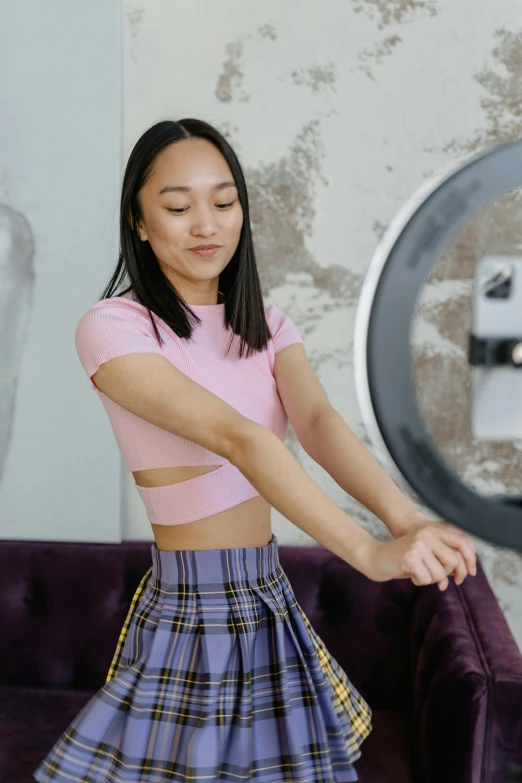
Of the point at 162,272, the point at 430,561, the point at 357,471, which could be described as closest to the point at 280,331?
the point at 162,272

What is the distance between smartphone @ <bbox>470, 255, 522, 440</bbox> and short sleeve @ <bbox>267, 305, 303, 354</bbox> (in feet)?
2.45

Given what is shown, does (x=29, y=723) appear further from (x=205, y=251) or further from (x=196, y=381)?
(x=205, y=251)

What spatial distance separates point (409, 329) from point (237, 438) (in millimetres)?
385

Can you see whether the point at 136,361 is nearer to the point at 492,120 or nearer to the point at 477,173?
the point at 477,173

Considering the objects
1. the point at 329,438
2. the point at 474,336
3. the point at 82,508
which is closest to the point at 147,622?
the point at 329,438

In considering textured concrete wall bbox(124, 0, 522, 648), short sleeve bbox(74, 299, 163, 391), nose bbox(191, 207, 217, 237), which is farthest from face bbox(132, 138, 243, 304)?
textured concrete wall bbox(124, 0, 522, 648)

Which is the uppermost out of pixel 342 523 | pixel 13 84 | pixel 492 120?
pixel 13 84

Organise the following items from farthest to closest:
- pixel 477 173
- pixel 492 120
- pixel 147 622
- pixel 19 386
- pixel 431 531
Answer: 1. pixel 19 386
2. pixel 492 120
3. pixel 147 622
4. pixel 431 531
5. pixel 477 173

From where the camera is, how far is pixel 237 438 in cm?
89

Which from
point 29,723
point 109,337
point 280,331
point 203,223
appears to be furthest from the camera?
point 29,723

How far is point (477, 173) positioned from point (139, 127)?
1.61 m

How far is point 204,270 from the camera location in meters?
1.16

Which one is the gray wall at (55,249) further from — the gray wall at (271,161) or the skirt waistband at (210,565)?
the skirt waistband at (210,565)

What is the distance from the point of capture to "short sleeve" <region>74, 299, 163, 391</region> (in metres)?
1.01
